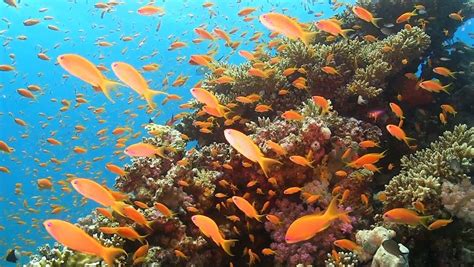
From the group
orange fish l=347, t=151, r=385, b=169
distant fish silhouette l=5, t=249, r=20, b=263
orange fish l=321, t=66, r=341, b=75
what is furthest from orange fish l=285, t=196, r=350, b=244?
distant fish silhouette l=5, t=249, r=20, b=263

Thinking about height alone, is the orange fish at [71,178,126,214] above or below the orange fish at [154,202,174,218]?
above

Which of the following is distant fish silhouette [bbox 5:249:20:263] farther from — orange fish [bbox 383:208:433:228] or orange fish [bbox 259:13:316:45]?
orange fish [bbox 383:208:433:228]

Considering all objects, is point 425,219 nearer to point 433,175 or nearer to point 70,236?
point 433,175

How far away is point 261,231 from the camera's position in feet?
19.9

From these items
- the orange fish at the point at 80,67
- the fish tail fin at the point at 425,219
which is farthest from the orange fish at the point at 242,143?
the fish tail fin at the point at 425,219

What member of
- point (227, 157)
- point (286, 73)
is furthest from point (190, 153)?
point (286, 73)

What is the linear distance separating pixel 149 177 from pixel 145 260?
1516mm

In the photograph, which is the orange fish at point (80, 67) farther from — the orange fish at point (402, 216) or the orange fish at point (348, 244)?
the orange fish at point (402, 216)

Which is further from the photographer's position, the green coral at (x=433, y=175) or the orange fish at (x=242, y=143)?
the green coral at (x=433, y=175)

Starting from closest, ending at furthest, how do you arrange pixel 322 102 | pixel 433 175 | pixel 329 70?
pixel 433 175
pixel 322 102
pixel 329 70

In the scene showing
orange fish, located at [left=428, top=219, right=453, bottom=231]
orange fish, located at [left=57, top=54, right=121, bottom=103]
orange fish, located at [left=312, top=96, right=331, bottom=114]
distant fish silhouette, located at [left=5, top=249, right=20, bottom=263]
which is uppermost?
orange fish, located at [left=57, top=54, right=121, bottom=103]

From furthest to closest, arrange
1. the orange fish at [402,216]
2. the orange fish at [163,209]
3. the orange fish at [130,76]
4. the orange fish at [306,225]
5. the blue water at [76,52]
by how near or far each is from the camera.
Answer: the blue water at [76,52]
the orange fish at [163,209]
the orange fish at [402,216]
the orange fish at [130,76]
the orange fish at [306,225]

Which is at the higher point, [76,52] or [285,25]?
[285,25]

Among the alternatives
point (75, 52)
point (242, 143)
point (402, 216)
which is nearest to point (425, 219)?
point (402, 216)
